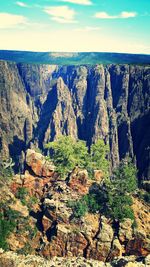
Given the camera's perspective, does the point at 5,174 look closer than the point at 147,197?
No

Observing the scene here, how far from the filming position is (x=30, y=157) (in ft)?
249

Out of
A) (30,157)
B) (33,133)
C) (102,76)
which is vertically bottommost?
(33,133)

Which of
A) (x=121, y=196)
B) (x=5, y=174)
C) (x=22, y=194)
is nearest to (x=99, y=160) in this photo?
(x=5, y=174)

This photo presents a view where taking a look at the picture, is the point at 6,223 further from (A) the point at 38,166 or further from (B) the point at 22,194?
(A) the point at 38,166

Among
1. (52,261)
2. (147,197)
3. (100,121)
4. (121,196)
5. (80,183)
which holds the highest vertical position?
(80,183)

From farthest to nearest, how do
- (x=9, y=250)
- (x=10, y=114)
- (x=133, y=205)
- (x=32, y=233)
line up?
(x=10, y=114)
(x=133, y=205)
(x=32, y=233)
(x=9, y=250)

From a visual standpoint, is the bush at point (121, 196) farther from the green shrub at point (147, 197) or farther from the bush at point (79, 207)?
the bush at point (79, 207)

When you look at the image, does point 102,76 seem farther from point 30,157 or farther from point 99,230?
point 99,230

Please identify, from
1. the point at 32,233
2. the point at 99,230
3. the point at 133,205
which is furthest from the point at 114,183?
the point at 32,233

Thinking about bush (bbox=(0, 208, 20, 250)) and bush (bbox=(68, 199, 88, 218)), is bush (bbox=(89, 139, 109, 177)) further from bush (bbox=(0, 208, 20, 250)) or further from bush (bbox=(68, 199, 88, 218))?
bush (bbox=(0, 208, 20, 250))

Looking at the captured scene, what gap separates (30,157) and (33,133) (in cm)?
12058

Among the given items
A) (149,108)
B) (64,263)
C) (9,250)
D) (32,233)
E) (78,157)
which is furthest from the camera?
(149,108)

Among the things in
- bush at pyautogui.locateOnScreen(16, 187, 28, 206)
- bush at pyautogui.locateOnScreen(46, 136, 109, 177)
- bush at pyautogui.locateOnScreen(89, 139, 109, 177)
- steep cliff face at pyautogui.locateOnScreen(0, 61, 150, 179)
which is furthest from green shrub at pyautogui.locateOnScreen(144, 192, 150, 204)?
steep cliff face at pyautogui.locateOnScreen(0, 61, 150, 179)

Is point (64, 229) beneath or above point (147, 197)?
beneath
